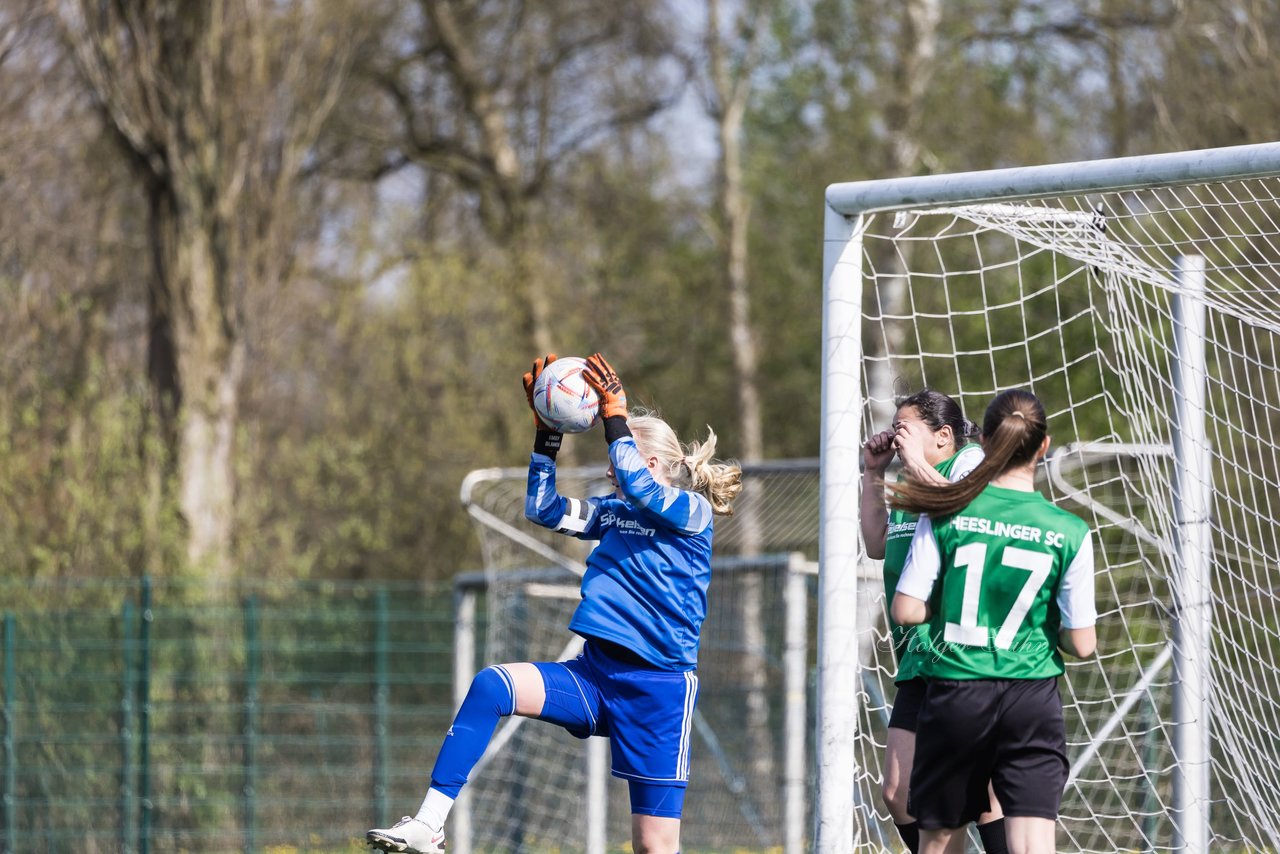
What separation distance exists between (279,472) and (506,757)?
270 inches

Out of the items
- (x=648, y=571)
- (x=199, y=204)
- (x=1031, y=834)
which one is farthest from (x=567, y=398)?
(x=199, y=204)

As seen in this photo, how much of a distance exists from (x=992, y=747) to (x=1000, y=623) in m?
0.33

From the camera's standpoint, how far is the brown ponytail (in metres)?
4.06

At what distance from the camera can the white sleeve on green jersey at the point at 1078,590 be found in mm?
4082

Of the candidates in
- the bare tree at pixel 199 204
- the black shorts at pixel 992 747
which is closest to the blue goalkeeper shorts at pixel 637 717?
the black shorts at pixel 992 747

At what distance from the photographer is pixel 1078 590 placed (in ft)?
13.4

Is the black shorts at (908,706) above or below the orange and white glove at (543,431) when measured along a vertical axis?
below

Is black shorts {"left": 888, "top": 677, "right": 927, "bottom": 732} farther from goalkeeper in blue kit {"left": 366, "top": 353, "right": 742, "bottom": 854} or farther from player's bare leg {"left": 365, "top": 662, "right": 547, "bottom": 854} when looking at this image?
player's bare leg {"left": 365, "top": 662, "right": 547, "bottom": 854}

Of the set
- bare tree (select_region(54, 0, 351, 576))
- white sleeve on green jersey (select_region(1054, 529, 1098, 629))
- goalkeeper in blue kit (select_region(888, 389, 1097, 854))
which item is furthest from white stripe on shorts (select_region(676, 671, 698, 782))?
bare tree (select_region(54, 0, 351, 576))

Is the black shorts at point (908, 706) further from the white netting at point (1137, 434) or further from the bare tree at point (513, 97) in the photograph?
the bare tree at point (513, 97)

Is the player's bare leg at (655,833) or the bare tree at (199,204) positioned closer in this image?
the player's bare leg at (655,833)

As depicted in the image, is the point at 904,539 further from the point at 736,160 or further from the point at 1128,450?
the point at 736,160

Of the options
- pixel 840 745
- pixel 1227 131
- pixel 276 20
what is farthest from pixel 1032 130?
pixel 840 745

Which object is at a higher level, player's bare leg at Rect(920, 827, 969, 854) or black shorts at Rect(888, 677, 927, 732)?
black shorts at Rect(888, 677, 927, 732)
